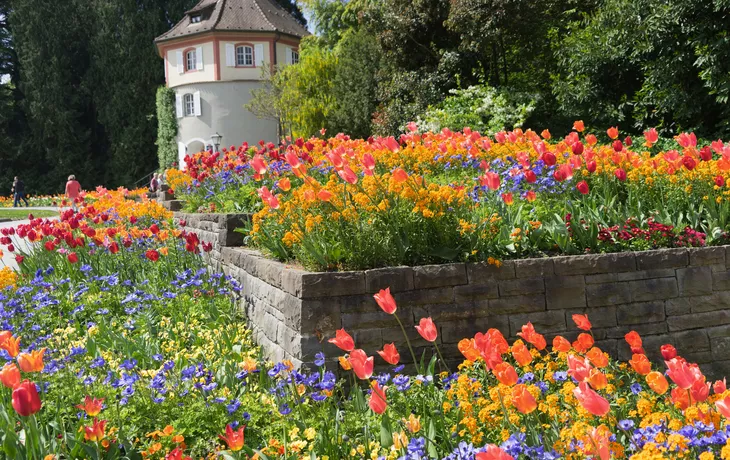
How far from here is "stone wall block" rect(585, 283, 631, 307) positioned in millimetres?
4664

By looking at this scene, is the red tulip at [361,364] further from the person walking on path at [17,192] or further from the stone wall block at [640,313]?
the person walking on path at [17,192]

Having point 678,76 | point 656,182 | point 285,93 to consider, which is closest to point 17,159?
point 285,93

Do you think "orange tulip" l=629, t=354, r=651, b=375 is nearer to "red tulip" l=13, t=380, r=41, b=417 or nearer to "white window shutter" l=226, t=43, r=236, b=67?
"red tulip" l=13, t=380, r=41, b=417

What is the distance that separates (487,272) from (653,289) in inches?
48.5

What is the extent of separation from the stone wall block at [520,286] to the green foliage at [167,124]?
32732 millimetres

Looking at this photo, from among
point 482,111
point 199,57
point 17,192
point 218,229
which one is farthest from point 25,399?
point 199,57

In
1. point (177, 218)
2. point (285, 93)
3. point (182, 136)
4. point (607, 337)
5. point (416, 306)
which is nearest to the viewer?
point (416, 306)

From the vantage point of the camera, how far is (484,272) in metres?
4.51

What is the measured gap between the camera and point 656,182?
5.68 meters

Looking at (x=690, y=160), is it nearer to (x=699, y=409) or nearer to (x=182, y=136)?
(x=699, y=409)

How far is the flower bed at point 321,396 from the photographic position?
2329 millimetres

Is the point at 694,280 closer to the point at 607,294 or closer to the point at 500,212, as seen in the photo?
the point at 607,294

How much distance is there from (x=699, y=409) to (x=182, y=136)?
1379 inches

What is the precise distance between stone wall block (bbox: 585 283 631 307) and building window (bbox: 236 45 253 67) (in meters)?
31.7
